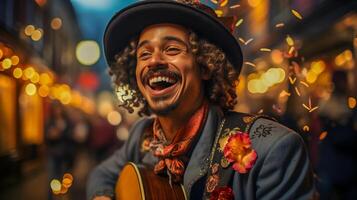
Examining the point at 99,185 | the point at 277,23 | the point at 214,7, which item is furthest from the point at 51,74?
the point at 277,23

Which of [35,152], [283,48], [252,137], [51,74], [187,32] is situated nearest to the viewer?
[252,137]

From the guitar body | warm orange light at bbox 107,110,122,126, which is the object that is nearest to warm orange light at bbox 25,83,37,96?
warm orange light at bbox 107,110,122,126

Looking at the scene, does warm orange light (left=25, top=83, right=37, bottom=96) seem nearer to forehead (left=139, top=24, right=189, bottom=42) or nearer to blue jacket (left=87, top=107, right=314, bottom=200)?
forehead (left=139, top=24, right=189, bottom=42)

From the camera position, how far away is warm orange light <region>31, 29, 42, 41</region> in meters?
2.48

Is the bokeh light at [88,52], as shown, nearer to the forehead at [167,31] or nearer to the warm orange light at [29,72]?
the warm orange light at [29,72]

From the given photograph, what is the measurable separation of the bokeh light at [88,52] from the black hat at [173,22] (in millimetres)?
467

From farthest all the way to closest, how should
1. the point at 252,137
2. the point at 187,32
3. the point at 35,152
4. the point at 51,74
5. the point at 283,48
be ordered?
1. the point at 35,152
2. the point at 51,74
3. the point at 283,48
4. the point at 187,32
5. the point at 252,137

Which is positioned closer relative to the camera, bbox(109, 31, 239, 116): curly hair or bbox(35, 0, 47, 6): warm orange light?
bbox(109, 31, 239, 116): curly hair

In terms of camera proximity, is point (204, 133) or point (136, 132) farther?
point (136, 132)

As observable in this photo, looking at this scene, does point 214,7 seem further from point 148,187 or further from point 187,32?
point 148,187

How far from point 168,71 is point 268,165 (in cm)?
51

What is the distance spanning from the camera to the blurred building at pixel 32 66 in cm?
247

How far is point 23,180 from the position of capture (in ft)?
10.2

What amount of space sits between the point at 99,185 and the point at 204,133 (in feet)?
2.00
